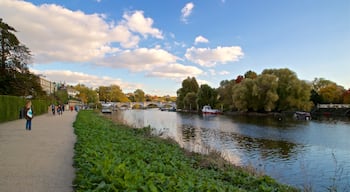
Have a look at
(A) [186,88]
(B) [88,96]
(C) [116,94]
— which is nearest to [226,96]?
(A) [186,88]

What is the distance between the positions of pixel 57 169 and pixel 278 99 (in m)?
59.4

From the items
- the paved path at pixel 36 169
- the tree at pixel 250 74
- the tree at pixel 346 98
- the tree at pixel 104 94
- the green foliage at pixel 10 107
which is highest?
the tree at pixel 250 74

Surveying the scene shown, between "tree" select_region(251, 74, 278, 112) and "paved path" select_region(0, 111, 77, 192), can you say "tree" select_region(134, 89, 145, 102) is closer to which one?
"tree" select_region(251, 74, 278, 112)

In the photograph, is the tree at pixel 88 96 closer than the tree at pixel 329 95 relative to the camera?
No

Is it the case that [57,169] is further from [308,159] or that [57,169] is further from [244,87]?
[244,87]

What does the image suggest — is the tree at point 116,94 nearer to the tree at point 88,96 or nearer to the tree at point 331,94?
the tree at point 88,96

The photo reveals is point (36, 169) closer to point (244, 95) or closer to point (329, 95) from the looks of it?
point (244, 95)

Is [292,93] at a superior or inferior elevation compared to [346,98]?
superior

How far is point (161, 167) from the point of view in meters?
7.07

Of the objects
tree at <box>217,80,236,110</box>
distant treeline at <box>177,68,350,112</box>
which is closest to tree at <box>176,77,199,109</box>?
tree at <box>217,80,236,110</box>

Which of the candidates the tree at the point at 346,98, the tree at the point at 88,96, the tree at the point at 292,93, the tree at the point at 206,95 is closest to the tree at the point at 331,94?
the tree at the point at 346,98

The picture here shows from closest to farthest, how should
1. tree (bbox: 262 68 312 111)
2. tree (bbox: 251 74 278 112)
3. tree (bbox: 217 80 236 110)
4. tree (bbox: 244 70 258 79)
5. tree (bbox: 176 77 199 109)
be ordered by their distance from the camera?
tree (bbox: 251 74 278 112)
tree (bbox: 262 68 312 111)
tree (bbox: 217 80 236 110)
tree (bbox: 244 70 258 79)
tree (bbox: 176 77 199 109)

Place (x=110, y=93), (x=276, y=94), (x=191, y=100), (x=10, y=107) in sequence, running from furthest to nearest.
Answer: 1. (x=110, y=93)
2. (x=191, y=100)
3. (x=276, y=94)
4. (x=10, y=107)

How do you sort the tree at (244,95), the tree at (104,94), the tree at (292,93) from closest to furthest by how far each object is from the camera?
the tree at (292,93), the tree at (244,95), the tree at (104,94)
